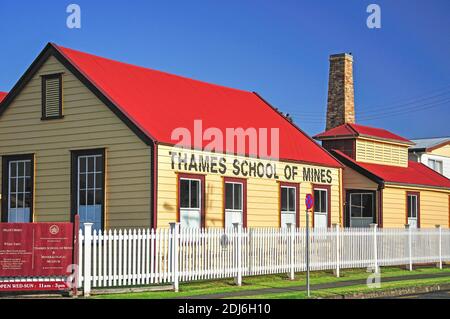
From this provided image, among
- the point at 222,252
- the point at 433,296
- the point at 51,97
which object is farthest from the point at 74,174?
the point at 433,296

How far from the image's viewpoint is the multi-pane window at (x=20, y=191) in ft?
91.5

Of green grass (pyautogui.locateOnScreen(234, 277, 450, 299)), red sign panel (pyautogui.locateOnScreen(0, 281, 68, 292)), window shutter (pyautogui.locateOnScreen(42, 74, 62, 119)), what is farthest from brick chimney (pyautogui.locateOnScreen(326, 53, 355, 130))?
red sign panel (pyautogui.locateOnScreen(0, 281, 68, 292))

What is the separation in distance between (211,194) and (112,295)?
749 centimetres

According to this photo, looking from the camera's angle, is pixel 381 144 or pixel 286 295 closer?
pixel 286 295

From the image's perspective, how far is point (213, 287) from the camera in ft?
77.8

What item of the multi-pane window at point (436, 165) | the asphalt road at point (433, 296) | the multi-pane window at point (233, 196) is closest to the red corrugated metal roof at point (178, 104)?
the multi-pane window at point (233, 196)

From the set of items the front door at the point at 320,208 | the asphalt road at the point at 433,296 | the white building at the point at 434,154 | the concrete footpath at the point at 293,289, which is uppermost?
the white building at the point at 434,154

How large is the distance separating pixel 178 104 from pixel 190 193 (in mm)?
4368

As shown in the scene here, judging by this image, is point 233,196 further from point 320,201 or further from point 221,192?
point 320,201

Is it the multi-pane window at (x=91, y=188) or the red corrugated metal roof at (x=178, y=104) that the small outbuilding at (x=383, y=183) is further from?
the multi-pane window at (x=91, y=188)

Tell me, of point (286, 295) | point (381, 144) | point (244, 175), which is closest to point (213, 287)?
point (286, 295)
